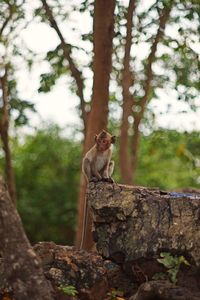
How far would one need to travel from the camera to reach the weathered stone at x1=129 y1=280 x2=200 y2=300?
27.7 ft

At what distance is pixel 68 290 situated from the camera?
357 inches

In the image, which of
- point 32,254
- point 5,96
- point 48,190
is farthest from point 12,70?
point 32,254

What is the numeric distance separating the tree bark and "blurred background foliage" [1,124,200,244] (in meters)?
19.1

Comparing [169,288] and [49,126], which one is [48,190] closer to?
[49,126]

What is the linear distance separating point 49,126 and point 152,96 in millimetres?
10647

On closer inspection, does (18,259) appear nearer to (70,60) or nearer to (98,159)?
(98,159)

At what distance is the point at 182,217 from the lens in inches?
386

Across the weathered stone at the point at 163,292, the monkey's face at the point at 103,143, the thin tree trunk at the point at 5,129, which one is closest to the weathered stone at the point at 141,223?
the weathered stone at the point at 163,292

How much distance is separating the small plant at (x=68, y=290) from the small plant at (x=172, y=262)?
1.27 m

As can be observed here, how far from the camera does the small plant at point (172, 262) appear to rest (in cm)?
931

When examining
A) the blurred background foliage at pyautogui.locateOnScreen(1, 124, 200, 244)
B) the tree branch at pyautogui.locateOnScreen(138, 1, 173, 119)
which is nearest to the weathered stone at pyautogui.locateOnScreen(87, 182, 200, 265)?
the tree branch at pyautogui.locateOnScreen(138, 1, 173, 119)

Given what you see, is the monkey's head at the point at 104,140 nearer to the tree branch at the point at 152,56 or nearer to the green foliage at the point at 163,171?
the tree branch at the point at 152,56

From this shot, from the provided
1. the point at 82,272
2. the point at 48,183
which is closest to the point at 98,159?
the point at 82,272

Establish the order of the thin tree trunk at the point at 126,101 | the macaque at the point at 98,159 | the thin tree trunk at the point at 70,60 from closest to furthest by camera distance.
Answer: the macaque at the point at 98,159 → the thin tree trunk at the point at 126,101 → the thin tree trunk at the point at 70,60
